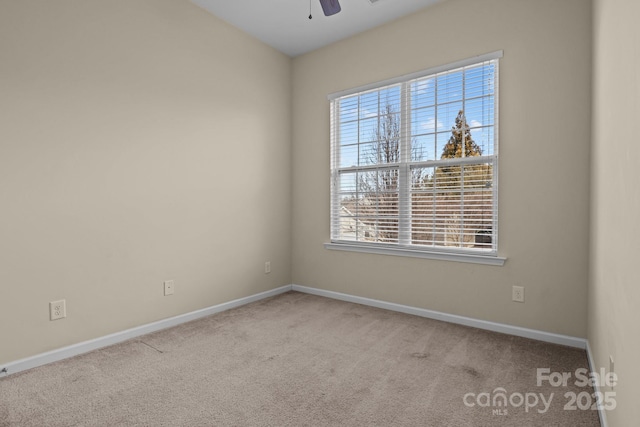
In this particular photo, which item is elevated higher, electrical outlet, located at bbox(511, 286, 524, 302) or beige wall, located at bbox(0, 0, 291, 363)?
beige wall, located at bbox(0, 0, 291, 363)

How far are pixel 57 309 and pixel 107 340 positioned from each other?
431mm

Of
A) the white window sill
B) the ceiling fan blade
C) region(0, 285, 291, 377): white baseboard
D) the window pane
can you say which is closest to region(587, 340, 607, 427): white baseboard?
the white window sill

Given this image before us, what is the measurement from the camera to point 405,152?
335cm

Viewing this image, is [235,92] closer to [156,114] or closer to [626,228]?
[156,114]

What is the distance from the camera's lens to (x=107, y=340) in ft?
8.49

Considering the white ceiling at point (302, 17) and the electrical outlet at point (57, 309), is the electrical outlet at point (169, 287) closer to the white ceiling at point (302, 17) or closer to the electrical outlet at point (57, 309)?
the electrical outlet at point (57, 309)

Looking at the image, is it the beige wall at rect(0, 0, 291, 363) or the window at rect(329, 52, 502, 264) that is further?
the window at rect(329, 52, 502, 264)

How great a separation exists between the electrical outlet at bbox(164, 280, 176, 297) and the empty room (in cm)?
5

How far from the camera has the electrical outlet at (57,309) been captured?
232 cm

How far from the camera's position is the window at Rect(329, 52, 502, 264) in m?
2.90

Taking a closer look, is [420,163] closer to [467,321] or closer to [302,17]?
[467,321]

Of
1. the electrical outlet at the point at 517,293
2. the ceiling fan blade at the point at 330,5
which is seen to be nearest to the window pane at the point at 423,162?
the electrical outlet at the point at 517,293

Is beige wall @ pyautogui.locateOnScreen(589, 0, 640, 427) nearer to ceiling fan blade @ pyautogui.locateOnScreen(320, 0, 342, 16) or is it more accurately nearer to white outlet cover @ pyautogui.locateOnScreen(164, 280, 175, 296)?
ceiling fan blade @ pyautogui.locateOnScreen(320, 0, 342, 16)

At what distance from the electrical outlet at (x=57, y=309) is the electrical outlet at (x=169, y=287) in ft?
2.41
